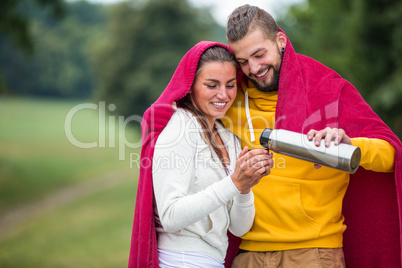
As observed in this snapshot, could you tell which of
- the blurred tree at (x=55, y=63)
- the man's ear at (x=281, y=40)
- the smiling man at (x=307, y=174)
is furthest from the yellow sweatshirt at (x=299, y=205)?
the blurred tree at (x=55, y=63)

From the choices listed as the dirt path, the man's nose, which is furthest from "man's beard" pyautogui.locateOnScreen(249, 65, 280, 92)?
the dirt path

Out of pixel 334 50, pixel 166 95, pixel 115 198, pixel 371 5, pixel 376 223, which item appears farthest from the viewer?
pixel 115 198

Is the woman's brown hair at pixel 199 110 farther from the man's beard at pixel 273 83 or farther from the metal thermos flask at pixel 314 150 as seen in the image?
the metal thermos flask at pixel 314 150

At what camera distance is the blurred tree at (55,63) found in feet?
218

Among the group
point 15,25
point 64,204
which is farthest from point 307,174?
point 64,204

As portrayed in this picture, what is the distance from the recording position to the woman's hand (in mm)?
2363

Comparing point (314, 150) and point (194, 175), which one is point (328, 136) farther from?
point (194, 175)

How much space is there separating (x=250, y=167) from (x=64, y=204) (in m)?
17.2

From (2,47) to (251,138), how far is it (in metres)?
69.1

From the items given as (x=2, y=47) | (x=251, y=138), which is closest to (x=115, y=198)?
(x=251, y=138)

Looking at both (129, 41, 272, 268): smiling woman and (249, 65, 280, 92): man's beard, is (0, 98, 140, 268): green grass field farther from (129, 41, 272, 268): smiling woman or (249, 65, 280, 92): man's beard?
(249, 65, 280, 92): man's beard

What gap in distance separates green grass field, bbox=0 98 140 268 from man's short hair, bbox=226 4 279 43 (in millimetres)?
2438

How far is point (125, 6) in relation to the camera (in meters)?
29.2

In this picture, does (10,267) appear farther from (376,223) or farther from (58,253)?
(376,223)
